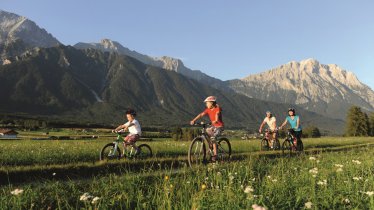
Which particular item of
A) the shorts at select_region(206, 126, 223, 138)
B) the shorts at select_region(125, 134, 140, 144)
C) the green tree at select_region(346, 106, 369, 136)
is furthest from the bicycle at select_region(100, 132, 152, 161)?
the green tree at select_region(346, 106, 369, 136)

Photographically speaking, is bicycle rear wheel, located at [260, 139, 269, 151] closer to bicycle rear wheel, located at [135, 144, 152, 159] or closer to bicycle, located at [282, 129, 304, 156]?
bicycle, located at [282, 129, 304, 156]

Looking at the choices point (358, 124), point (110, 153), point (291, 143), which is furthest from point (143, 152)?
point (358, 124)

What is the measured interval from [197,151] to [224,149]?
9.51 feet

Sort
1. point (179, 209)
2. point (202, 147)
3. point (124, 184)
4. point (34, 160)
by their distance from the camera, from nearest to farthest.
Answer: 1. point (179, 209)
2. point (124, 184)
3. point (202, 147)
4. point (34, 160)

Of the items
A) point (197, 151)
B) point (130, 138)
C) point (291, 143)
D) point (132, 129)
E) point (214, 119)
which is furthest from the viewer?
point (291, 143)

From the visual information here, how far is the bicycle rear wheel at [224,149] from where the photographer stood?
56.3 ft

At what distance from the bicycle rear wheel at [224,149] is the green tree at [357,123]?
348 feet

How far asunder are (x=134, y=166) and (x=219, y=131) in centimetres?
399

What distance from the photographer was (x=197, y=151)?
15906 mm

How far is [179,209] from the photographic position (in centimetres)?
669

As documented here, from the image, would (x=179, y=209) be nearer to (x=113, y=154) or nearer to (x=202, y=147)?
(x=202, y=147)

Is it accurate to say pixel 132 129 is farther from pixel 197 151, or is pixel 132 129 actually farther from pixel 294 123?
pixel 294 123

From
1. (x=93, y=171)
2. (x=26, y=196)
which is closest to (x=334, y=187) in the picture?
(x=26, y=196)

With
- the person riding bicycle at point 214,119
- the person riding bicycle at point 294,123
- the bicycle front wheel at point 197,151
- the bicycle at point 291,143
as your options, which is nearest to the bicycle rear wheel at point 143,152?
the person riding bicycle at point 214,119
